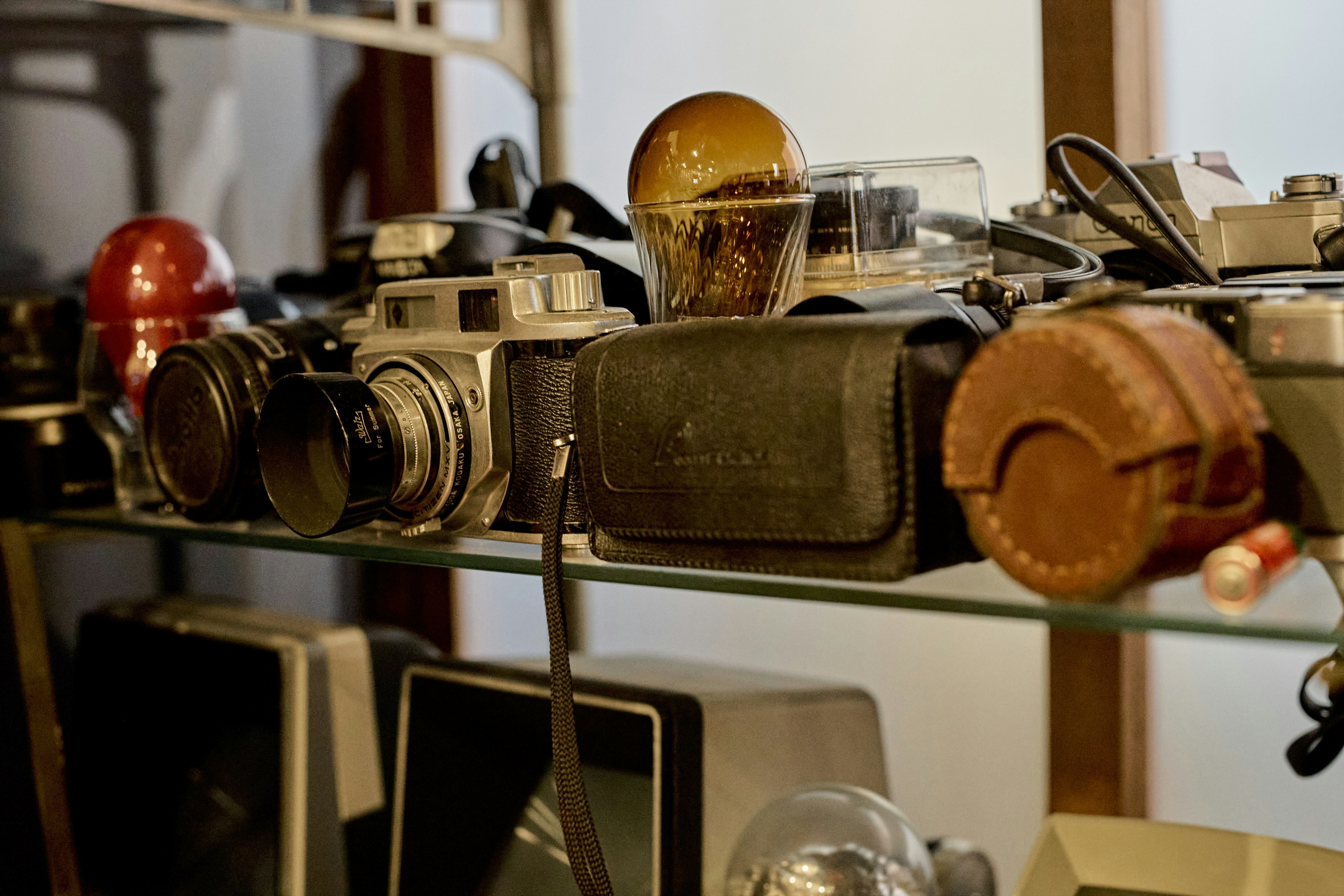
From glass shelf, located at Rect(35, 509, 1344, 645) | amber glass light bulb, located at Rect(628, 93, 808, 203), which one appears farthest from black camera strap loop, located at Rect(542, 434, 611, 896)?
amber glass light bulb, located at Rect(628, 93, 808, 203)

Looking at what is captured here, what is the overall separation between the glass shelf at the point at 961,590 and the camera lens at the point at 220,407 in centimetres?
6

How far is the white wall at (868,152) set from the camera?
94 cm

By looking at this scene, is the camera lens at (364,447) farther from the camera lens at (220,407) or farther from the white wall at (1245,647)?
the white wall at (1245,647)

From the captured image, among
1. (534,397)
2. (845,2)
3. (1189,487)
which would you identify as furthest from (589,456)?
(845,2)

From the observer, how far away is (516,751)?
724 millimetres

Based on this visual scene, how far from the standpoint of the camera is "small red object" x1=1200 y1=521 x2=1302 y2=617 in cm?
39

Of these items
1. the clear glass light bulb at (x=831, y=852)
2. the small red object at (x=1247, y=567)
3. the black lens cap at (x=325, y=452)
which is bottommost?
the clear glass light bulb at (x=831, y=852)

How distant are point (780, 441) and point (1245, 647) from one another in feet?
1.77

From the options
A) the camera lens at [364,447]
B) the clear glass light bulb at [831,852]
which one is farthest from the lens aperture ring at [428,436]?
the clear glass light bulb at [831,852]

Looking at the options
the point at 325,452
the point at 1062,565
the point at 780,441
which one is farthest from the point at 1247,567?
the point at 325,452

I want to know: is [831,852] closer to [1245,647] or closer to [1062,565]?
[1062,565]

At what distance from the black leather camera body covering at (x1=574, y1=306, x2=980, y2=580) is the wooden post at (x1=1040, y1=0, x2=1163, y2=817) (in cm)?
33

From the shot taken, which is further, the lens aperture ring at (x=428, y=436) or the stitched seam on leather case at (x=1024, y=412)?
the lens aperture ring at (x=428, y=436)

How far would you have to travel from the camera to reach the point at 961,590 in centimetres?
45
